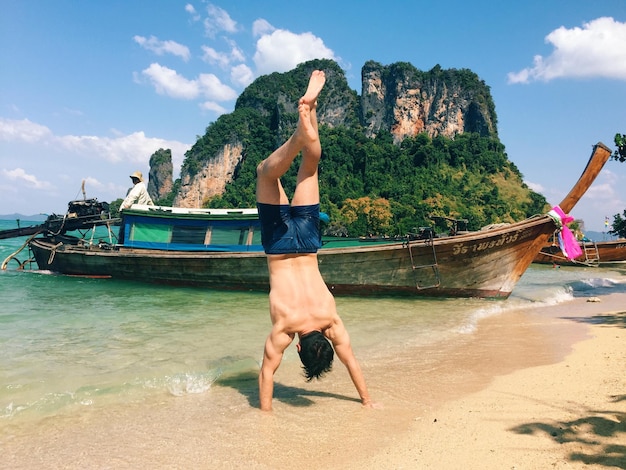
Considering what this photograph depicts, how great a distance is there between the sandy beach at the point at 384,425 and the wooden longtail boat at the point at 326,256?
495cm

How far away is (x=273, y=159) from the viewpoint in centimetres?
300

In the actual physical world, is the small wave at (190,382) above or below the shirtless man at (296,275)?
below

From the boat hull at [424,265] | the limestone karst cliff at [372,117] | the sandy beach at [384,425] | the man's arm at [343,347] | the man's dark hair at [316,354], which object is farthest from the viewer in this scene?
the limestone karst cliff at [372,117]

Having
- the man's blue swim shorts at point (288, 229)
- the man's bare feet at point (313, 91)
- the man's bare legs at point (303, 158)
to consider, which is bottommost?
the man's blue swim shorts at point (288, 229)

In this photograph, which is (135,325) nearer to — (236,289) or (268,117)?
(236,289)

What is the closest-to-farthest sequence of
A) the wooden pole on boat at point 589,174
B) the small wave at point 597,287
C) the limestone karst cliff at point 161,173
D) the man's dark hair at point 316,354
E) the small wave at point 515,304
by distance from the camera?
the man's dark hair at point 316,354 < the small wave at point 515,304 < the wooden pole on boat at point 589,174 < the small wave at point 597,287 < the limestone karst cliff at point 161,173

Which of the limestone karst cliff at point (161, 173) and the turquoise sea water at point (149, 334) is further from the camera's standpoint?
the limestone karst cliff at point (161, 173)

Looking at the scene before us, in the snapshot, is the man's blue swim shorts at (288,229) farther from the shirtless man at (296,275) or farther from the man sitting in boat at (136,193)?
the man sitting in boat at (136,193)

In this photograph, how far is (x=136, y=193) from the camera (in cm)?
1277

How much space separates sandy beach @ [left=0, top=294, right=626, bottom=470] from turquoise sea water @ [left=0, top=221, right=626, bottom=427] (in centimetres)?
50

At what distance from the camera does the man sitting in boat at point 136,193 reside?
1248 cm

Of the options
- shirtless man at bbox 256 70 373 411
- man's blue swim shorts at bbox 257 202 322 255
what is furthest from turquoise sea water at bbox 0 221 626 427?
man's blue swim shorts at bbox 257 202 322 255

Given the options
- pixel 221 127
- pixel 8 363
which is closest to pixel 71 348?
pixel 8 363

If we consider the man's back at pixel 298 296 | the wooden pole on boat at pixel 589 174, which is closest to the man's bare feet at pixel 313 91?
the man's back at pixel 298 296
